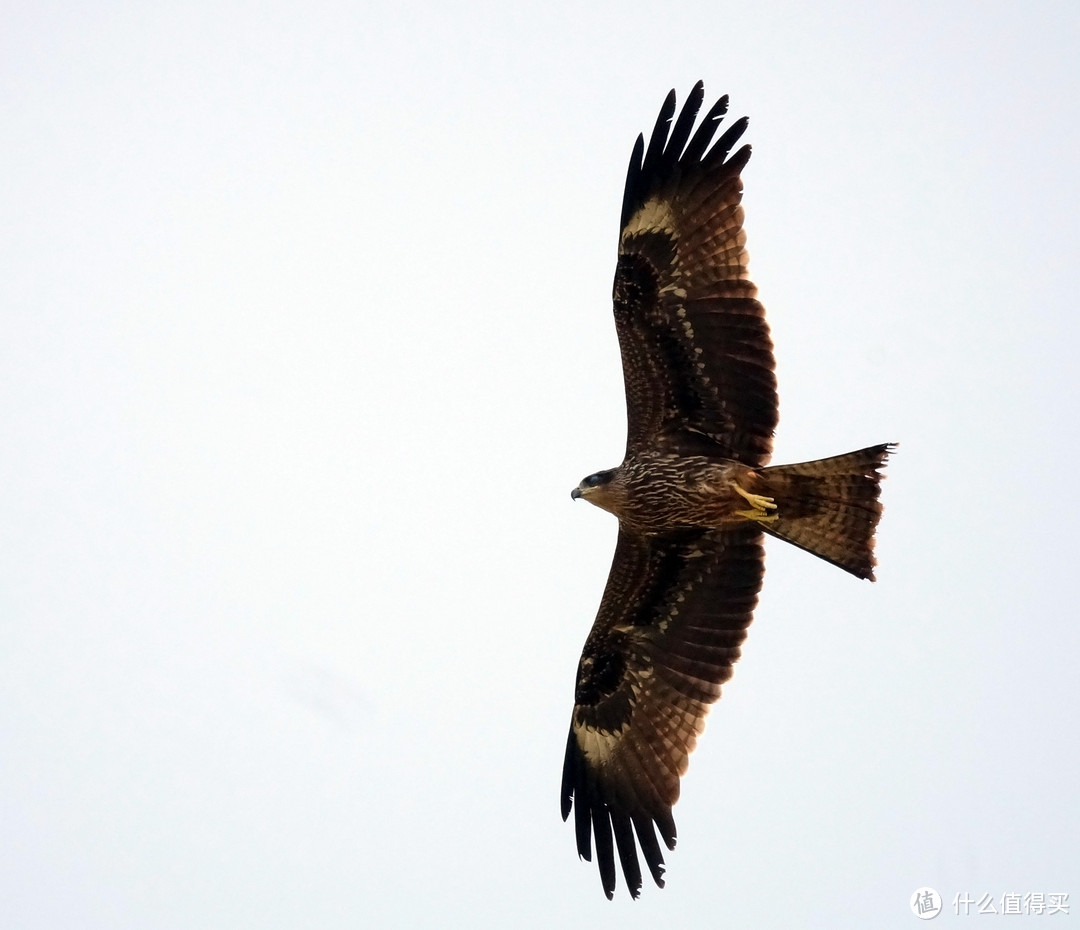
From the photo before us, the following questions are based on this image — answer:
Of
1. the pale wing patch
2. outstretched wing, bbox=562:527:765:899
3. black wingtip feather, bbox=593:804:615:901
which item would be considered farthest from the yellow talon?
black wingtip feather, bbox=593:804:615:901

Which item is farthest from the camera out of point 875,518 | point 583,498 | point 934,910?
point 934,910

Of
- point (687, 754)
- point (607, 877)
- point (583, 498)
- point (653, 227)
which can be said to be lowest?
point (607, 877)

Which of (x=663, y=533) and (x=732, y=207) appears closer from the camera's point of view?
(x=732, y=207)

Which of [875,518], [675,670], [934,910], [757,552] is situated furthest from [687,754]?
[934,910]

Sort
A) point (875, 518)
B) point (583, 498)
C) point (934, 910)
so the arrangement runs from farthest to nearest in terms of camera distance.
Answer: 1. point (934, 910)
2. point (583, 498)
3. point (875, 518)

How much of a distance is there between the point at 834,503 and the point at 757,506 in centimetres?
53

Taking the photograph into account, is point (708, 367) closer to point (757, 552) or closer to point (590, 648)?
point (757, 552)

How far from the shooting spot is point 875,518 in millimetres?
10703

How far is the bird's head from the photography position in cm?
1143

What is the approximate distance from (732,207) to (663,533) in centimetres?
239

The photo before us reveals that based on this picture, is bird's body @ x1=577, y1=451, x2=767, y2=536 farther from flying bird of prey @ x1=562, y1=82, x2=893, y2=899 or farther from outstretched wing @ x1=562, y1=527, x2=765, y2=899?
outstretched wing @ x1=562, y1=527, x2=765, y2=899

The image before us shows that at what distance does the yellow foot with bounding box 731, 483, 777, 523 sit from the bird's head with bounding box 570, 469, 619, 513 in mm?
955

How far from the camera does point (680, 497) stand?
11180 millimetres

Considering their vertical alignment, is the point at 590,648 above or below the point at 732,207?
below
